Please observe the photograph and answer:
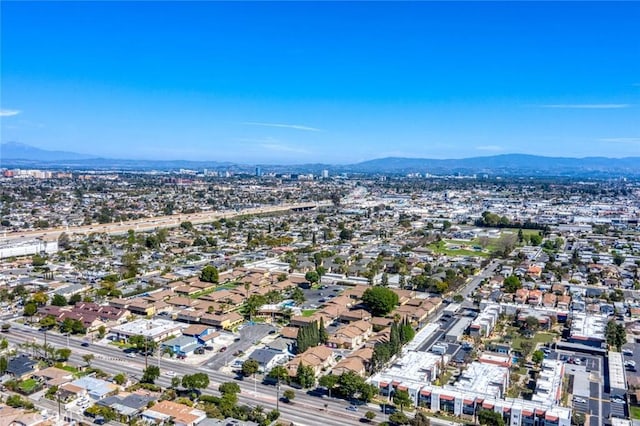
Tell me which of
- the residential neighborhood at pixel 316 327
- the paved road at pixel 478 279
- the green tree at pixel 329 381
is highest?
the green tree at pixel 329 381

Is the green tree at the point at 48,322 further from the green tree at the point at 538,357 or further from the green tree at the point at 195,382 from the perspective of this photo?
the green tree at the point at 538,357

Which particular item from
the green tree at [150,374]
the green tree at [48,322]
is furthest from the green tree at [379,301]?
the green tree at [48,322]

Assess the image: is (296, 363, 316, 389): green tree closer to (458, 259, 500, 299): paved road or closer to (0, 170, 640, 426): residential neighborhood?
(0, 170, 640, 426): residential neighborhood

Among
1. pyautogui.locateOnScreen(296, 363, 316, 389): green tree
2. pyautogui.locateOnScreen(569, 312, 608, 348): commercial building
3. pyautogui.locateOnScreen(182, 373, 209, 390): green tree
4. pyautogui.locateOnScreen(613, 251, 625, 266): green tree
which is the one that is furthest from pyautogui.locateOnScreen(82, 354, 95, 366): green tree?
pyautogui.locateOnScreen(613, 251, 625, 266): green tree

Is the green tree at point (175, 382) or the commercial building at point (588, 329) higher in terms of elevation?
the commercial building at point (588, 329)

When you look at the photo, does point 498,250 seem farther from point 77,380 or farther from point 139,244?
point 77,380

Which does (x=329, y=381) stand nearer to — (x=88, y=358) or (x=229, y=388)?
(x=229, y=388)
